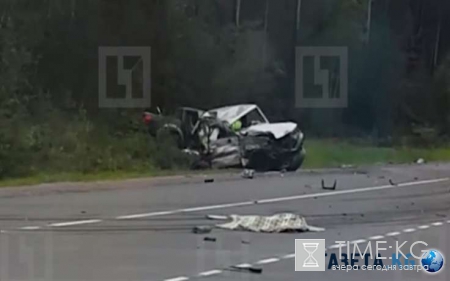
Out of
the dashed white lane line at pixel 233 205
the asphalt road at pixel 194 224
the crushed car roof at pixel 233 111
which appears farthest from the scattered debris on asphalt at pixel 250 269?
the crushed car roof at pixel 233 111

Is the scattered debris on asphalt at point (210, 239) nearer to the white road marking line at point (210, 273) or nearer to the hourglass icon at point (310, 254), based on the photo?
the hourglass icon at point (310, 254)

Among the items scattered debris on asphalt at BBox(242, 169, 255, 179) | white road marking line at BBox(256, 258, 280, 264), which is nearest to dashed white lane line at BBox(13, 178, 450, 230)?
scattered debris on asphalt at BBox(242, 169, 255, 179)

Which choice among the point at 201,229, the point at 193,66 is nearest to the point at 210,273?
the point at 201,229

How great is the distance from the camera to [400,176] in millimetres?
23438

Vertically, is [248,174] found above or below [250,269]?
below

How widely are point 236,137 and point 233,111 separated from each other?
1396 mm

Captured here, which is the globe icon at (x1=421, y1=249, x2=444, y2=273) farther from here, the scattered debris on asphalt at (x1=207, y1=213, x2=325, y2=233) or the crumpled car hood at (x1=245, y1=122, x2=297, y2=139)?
the crumpled car hood at (x1=245, y1=122, x2=297, y2=139)

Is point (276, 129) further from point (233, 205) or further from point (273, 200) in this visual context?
point (233, 205)

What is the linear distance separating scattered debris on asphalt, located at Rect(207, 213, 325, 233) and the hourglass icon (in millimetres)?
1263

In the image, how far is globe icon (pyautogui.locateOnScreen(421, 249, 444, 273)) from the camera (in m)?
9.83

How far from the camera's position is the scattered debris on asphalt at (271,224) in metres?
12.9

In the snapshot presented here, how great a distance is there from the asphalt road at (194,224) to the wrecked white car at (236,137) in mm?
2417

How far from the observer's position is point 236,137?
1014 inches

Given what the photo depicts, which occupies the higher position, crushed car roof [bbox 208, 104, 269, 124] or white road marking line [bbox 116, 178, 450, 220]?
crushed car roof [bbox 208, 104, 269, 124]
